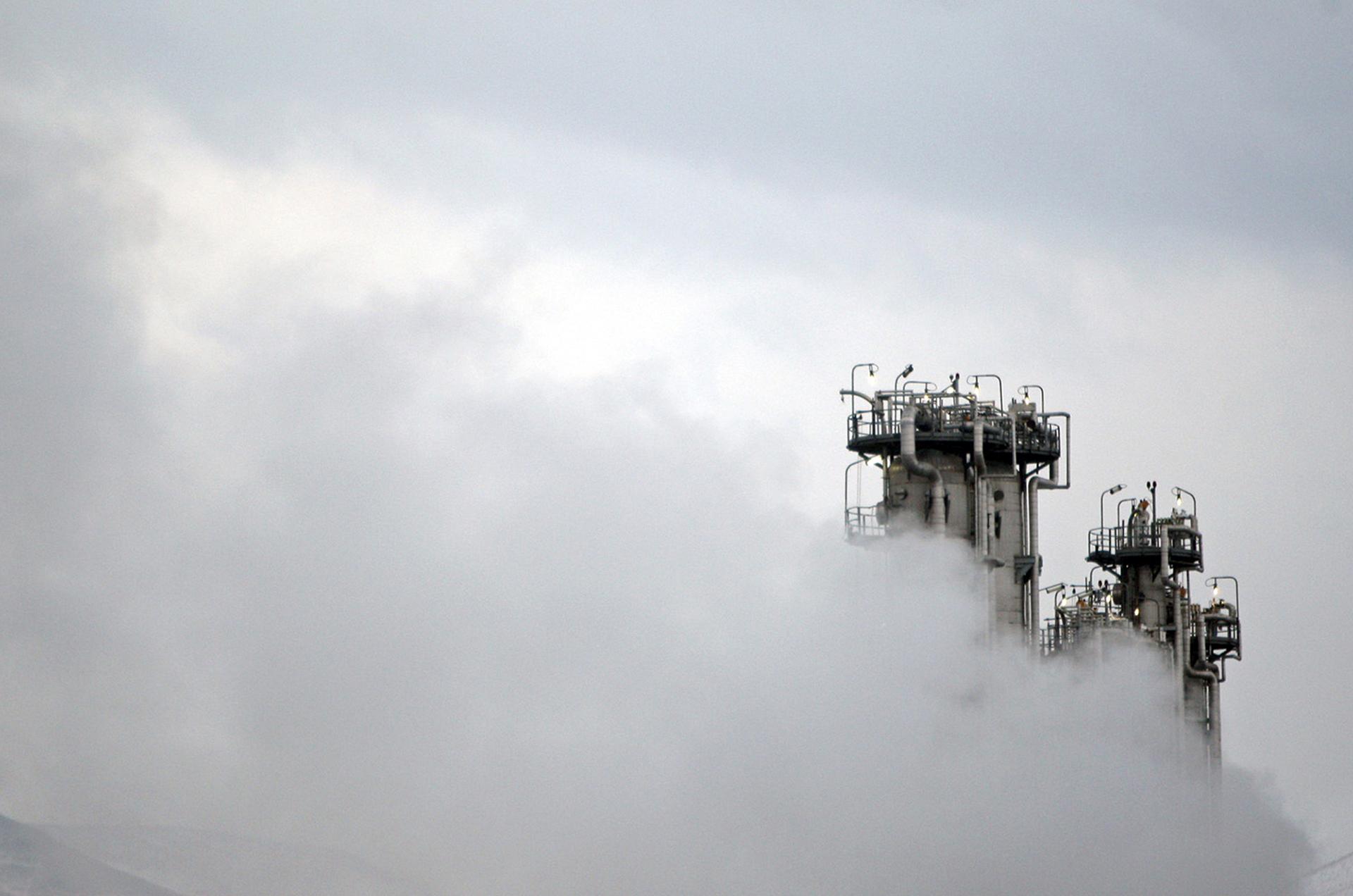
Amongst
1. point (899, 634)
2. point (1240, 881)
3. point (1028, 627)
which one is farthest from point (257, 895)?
point (1240, 881)

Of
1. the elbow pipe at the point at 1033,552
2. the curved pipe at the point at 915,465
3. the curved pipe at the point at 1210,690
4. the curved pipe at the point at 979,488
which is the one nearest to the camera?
the curved pipe at the point at 915,465

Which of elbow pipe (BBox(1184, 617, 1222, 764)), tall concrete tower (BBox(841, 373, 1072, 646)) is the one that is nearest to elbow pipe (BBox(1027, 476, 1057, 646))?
tall concrete tower (BBox(841, 373, 1072, 646))

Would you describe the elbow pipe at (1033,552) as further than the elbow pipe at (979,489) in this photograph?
Yes

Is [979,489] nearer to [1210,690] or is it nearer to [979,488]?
[979,488]

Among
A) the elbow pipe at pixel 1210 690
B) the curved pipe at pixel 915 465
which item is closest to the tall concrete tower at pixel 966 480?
the curved pipe at pixel 915 465

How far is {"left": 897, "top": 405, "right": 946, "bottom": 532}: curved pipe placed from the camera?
81.7 meters

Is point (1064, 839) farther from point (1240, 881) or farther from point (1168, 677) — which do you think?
point (1168, 677)

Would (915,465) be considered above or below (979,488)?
above

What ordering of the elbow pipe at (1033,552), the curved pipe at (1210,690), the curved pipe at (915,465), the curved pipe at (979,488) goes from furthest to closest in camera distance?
1. the curved pipe at (1210,690)
2. the elbow pipe at (1033,552)
3. the curved pipe at (979,488)
4. the curved pipe at (915,465)

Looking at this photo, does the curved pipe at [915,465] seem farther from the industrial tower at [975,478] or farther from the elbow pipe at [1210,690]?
the elbow pipe at [1210,690]

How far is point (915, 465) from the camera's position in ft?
269

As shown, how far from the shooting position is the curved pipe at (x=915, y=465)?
8169 cm

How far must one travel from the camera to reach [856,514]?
83000mm

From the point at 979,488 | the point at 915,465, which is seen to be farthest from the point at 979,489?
the point at 915,465
